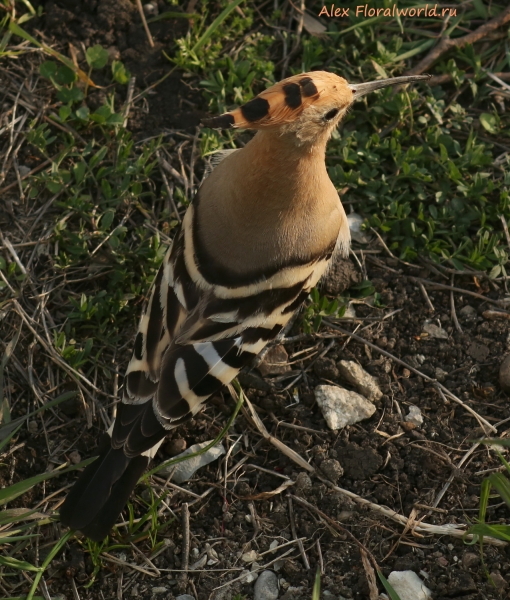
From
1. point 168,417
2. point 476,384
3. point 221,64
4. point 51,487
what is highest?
point 221,64

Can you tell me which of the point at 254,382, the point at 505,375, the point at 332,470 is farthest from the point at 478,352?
the point at 254,382

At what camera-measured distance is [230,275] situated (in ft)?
8.98

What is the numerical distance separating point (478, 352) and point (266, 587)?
1158mm

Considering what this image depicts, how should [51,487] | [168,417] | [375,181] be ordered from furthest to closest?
1. [375,181]
2. [51,487]
3. [168,417]

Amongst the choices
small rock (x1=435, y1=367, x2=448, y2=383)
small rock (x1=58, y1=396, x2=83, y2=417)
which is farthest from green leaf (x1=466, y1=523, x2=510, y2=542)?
small rock (x1=58, y1=396, x2=83, y2=417)

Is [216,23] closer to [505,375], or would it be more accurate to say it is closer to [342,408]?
[342,408]

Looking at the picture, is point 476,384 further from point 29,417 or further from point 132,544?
point 29,417

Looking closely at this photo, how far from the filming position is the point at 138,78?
11.4ft

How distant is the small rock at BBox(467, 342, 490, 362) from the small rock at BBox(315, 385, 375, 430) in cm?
45

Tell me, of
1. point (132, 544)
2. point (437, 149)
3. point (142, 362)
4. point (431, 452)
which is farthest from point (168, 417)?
point (437, 149)

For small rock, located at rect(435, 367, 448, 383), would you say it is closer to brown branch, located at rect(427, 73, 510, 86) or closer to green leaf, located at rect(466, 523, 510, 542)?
green leaf, located at rect(466, 523, 510, 542)

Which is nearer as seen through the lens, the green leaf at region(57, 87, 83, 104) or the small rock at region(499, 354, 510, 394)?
the small rock at region(499, 354, 510, 394)

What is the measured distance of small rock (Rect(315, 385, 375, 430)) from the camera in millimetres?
2814

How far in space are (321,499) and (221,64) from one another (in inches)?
73.6
